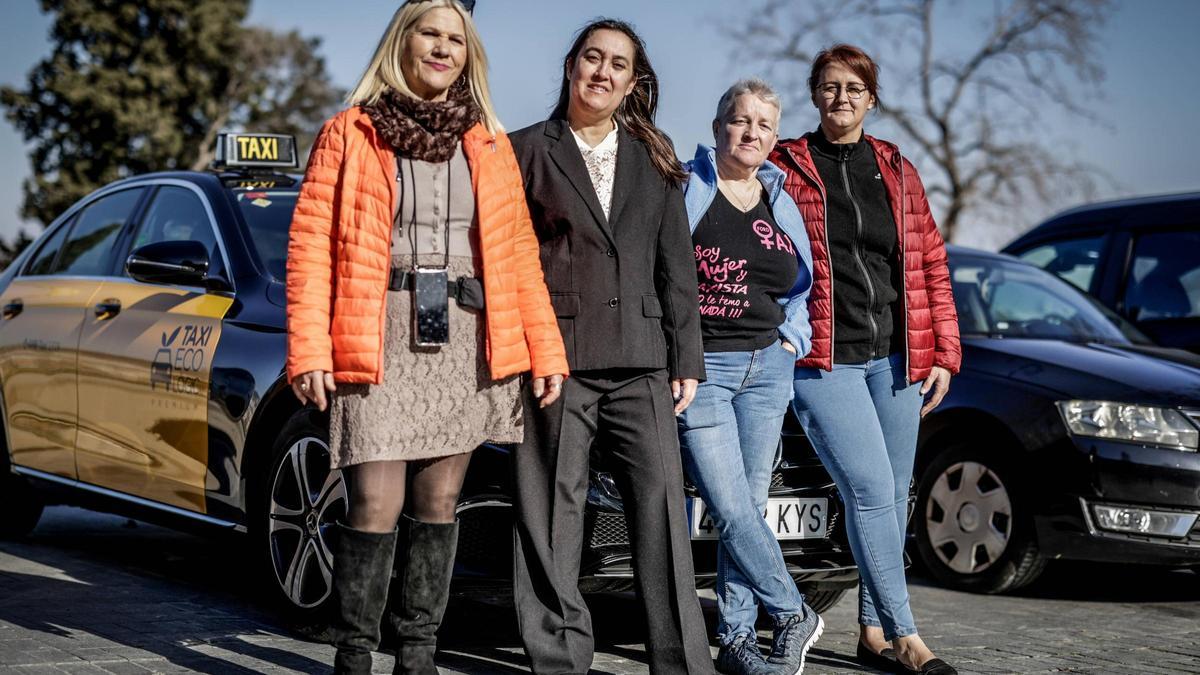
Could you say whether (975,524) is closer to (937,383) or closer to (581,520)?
(937,383)

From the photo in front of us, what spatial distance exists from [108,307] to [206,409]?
37.7 inches

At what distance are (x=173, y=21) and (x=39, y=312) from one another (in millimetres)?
34853

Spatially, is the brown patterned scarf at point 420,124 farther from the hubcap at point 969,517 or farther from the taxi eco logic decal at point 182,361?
the hubcap at point 969,517

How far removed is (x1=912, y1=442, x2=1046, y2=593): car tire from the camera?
602 cm

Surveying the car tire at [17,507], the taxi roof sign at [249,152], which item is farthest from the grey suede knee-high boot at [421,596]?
the car tire at [17,507]

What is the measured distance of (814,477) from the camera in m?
4.64

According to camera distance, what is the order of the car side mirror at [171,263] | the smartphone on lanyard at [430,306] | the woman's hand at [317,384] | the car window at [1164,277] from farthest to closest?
the car window at [1164,277] → the car side mirror at [171,263] → the smartphone on lanyard at [430,306] → the woman's hand at [317,384]

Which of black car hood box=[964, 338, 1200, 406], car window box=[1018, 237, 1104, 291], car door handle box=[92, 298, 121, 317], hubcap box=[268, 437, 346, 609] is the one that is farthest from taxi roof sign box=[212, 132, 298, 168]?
car window box=[1018, 237, 1104, 291]

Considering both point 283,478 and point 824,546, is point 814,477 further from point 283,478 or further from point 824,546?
point 283,478

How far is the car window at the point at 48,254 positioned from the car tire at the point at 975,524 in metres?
4.08

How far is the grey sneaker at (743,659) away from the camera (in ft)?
13.4

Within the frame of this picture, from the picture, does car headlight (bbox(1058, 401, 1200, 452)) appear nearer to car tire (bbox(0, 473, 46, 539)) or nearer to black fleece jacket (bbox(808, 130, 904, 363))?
black fleece jacket (bbox(808, 130, 904, 363))

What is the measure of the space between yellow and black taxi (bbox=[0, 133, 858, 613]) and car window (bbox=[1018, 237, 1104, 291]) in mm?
3809

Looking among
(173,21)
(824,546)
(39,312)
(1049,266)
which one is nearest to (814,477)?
(824,546)
